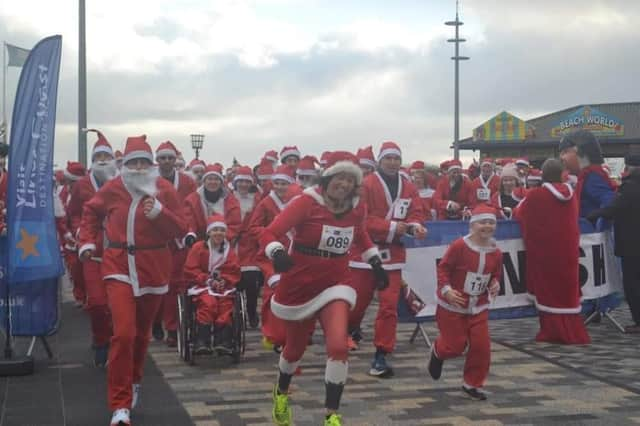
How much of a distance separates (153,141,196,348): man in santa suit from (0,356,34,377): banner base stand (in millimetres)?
2000

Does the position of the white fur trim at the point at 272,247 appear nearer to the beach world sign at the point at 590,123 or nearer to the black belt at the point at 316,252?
the black belt at the point at 316,252

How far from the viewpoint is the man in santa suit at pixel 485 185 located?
1614cm

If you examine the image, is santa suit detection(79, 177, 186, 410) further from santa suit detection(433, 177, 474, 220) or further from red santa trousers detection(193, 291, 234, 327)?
santa suit detection(433, 177, 474, 220)

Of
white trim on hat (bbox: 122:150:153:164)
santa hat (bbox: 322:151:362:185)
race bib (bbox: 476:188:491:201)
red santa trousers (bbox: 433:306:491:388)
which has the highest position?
white trim on hat (bbox: 122:150:153:164)

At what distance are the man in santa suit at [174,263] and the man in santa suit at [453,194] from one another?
5.41 metres

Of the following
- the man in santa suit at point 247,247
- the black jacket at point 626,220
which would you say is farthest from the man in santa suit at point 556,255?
the man in santa suit at point 247,247

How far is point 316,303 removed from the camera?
6.48 metres

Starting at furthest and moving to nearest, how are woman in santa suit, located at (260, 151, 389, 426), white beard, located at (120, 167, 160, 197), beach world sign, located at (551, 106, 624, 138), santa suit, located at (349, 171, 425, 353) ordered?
1. beach world sign, located at (551, 106, 624, 138)
2. santa suit, located at (349, 171, 425, 353)
3. white beard, located at (120, 167, 160, 197)
4. woman in santa suit, located at (260, 151, 389, 426)

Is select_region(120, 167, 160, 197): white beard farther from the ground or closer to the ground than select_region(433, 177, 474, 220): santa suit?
farther from the ground

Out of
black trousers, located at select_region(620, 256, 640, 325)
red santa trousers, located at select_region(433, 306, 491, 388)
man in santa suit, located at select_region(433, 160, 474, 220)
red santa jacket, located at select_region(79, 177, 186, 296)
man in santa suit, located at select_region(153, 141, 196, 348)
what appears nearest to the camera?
red santa jacket, located at select_region(79, 177, 186, 296)

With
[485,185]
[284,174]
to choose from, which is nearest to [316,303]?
[284,174]

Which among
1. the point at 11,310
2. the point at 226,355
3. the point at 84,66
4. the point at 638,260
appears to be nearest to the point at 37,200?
the point at 11,310

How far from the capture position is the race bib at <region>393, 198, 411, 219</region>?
9078 mm

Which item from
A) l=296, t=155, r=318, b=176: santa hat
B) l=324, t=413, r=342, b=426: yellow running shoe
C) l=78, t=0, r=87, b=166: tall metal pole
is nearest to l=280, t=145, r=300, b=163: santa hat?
l=296, t=155, r=318, b=176: santa hat
